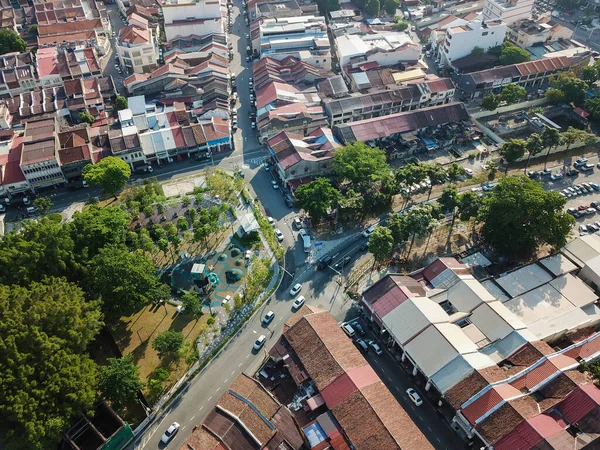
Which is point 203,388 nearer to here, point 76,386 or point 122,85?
point 76,386

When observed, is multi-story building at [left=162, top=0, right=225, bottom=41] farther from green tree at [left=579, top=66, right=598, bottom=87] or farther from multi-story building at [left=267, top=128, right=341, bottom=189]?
green tree at [left=579, top=66, right=598, bottom=87]

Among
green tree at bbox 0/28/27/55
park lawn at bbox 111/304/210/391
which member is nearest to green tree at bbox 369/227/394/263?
park lawn at bbox 111/304/210/391

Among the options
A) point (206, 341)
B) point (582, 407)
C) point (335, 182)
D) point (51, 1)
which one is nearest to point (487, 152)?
point (335, 182)

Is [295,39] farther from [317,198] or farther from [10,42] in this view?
[10,42]

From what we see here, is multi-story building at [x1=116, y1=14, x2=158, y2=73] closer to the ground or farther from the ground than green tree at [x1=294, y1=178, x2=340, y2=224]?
farther from the ground

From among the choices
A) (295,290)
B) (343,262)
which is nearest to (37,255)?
(295,290)

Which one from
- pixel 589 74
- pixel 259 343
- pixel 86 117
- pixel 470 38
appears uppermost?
pixel 470 38
